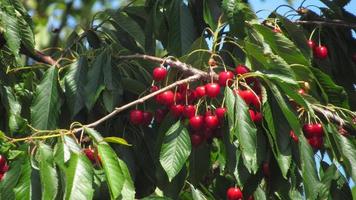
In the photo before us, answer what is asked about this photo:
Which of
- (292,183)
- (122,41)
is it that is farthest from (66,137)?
(122,41)

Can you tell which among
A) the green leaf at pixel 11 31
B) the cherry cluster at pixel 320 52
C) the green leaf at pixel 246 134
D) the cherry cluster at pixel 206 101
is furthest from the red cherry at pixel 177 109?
the cherry cluster at pixel 320 52

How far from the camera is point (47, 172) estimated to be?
6.22 feet

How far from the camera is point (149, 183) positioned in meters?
2.68

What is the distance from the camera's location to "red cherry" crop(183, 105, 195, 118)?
2.29 metres

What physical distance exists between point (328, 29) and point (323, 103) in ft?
2.43

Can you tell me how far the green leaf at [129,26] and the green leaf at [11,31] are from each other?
551 millimetres

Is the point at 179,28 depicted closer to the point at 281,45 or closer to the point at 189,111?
the point at 281,45

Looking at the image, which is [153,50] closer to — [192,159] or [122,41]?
[122,41]

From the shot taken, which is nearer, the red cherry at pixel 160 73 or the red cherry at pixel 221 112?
the red cherry at pixel 221 112

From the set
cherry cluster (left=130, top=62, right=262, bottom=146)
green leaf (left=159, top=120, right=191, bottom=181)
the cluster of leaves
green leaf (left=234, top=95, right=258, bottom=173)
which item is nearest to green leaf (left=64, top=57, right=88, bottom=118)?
the cluster of leaves

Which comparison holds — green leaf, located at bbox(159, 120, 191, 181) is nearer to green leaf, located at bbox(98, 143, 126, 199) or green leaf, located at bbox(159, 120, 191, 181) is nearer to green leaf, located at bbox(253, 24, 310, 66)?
green leaf, located at bbox(98, 143, 126, 199)

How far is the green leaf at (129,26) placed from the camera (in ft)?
9.89

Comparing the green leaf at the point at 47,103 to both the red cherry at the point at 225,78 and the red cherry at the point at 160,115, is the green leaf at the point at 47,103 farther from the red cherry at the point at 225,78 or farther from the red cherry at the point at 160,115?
the red cherry at the point at 225,78

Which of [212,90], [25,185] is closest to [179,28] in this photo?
[212,90]
